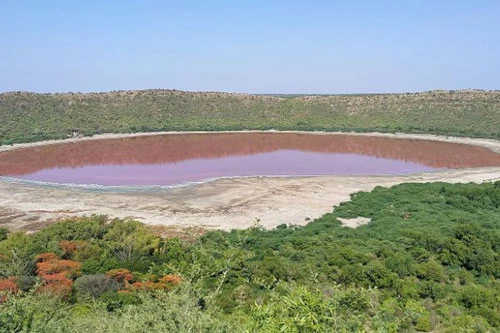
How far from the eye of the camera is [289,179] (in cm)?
4200

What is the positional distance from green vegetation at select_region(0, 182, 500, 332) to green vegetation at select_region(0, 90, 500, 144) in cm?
5523

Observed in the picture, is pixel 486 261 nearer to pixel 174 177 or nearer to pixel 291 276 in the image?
pixel 291 276

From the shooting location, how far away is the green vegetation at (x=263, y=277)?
887cm

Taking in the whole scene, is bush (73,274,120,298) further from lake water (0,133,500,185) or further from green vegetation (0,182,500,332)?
lake water (0,133,500,185)

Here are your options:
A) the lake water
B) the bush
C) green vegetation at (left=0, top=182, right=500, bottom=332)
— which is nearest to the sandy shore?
green vegetation at (left=0, top=182, right=500, bottom=332)

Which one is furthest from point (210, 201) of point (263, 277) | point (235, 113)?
point (235, 113)

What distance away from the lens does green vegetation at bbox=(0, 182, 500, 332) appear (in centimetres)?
887

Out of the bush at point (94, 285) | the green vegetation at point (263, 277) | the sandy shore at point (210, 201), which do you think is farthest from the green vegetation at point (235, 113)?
the bush at point (94, 285)

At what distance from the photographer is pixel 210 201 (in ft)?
111

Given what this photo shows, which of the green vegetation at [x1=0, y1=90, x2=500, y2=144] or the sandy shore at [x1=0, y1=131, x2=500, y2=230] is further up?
the green vegetation at [x1=0, y1=90, x2=500, y2=144]

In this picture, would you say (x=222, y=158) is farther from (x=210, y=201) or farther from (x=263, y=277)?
(x=263, y=277)

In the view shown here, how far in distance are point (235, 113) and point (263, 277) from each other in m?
80.6

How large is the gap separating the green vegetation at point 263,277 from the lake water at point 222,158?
65.0 ft

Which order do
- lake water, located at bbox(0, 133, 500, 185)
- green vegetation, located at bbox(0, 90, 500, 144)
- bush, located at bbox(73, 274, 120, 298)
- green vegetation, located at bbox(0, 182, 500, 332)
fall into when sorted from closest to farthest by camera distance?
green vegetation, located at bbox(0, 182, 500, 332) < bush, located at bbox(73, 274, 120, 298) < lake water, located at bbox(0, 133, 500, 185) < green vegetation, located at bbox(0, 90, 500, 144)
